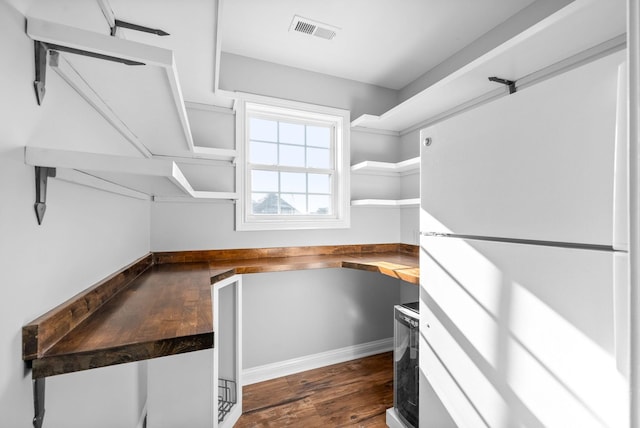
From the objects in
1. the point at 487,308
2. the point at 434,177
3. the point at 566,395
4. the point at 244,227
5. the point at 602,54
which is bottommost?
the point at 566,395

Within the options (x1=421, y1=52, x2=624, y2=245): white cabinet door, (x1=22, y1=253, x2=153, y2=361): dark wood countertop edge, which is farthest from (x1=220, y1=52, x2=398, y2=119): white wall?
(x1=22, y1=253, x2=153, y2=361): dark wood countertop edge

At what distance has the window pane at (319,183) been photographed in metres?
2.72

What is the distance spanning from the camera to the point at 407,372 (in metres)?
1.73

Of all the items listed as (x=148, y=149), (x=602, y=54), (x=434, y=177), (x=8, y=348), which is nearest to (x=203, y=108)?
(x=148, y=149)

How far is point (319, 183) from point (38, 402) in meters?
2.27

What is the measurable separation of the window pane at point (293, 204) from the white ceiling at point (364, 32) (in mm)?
1154

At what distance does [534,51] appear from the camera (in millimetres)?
1513

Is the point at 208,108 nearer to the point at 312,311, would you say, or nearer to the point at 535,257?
the point at 312,311

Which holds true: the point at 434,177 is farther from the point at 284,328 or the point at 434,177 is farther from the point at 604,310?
the point at 284,328

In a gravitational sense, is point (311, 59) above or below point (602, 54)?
above

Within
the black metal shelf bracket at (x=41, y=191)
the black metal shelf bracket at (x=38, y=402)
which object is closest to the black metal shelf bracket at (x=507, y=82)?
the black metal shelf bracket at (x=41, y=191)

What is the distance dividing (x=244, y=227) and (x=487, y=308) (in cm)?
182

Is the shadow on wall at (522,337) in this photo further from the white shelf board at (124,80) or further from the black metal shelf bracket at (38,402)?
the black metal shelf bracket at (38,402)

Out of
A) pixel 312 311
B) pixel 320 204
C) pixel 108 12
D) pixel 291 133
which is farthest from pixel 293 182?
pixel 108 12
